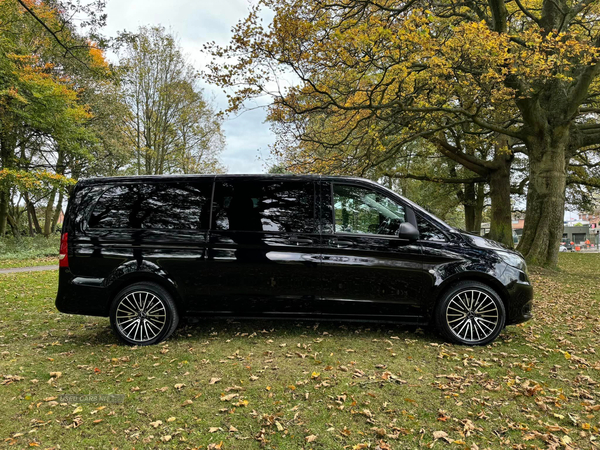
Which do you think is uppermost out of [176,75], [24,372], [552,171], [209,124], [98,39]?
[176,75]

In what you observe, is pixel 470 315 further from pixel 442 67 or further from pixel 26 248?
pixel 26 248

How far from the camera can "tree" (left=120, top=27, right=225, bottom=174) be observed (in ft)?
68.3

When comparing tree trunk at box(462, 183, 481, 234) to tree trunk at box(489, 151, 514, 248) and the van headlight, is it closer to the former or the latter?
tree trunk at box(489, 151, 514, 248)

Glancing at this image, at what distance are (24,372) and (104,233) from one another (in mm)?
1622

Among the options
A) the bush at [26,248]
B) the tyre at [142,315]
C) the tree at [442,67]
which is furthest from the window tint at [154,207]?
the bush at [26,248]

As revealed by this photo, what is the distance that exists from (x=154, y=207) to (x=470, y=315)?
4.00 metres

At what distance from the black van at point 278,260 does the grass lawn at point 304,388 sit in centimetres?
38

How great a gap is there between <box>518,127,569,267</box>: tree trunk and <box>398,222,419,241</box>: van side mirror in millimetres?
8468

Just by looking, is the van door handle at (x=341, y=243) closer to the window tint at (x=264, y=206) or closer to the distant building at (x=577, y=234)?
the window tint at (x=264, y=206)

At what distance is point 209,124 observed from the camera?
24094mm

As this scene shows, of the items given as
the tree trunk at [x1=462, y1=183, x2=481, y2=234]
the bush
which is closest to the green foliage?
the bush

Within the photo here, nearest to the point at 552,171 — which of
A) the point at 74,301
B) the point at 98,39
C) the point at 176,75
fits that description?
the point at 74,301

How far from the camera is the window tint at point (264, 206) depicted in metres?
4.37

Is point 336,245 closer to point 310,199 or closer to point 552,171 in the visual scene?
point 310,199
